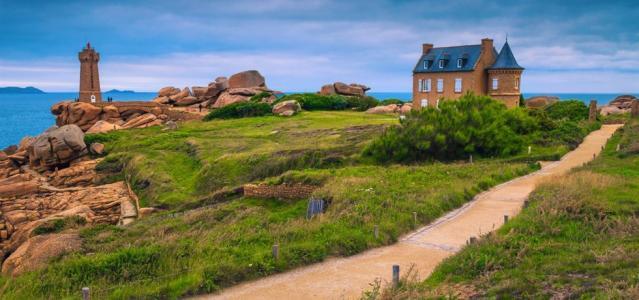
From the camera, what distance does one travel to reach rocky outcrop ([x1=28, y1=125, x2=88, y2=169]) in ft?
144

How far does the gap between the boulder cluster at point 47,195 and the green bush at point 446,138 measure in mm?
15655

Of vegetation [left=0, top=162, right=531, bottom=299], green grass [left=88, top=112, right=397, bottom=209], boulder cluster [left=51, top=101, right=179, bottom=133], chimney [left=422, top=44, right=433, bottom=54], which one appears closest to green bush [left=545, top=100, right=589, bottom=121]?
chimney [left=422, top=44, right=433, bottom=54]

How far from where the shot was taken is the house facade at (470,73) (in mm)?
49031

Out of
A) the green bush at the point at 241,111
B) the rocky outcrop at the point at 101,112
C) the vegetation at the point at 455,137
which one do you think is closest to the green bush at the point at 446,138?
the vegetation at the point at 455,137

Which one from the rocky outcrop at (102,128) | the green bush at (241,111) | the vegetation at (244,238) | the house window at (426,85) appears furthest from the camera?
the green bush at (241,111)

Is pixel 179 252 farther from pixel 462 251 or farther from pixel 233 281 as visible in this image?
pixel 462 251

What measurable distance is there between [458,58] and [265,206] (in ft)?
104

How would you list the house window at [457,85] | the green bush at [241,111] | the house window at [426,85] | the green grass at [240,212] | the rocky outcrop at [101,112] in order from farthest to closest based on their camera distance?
the rocky outcrop at [101,112] < the green bush at [241,111] < the house window at [426,85] < the house window at [457,85] < the green grass at [240,212]

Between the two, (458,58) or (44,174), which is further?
(458,58)

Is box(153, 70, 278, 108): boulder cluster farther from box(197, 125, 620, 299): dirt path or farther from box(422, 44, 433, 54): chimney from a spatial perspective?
Answer: box(197, 125, 620, 299): dirt path

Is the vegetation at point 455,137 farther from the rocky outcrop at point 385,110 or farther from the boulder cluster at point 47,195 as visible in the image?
the rocky outcrop at point 385,110

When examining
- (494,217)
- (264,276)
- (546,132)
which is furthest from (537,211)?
(546,132)

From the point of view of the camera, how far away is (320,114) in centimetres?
5669

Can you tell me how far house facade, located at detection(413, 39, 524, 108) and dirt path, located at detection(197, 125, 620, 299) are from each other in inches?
1129
